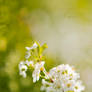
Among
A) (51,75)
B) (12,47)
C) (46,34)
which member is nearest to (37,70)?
(51,75)

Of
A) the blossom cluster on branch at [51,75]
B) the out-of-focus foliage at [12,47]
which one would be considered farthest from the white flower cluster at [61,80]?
the out-of-focus foliage at [12,47]

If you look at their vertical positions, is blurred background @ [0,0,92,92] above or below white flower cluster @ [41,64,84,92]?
above

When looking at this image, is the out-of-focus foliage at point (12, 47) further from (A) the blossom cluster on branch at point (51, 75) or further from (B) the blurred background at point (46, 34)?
(A) the blossom cluster on branch at point (51, 75)

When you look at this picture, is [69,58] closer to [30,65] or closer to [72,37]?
[72,37]

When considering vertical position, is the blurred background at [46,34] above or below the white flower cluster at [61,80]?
above

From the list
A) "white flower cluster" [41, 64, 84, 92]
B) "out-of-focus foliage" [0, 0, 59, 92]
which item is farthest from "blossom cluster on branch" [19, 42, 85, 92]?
"out-of-focus foliage" [0, 0, 59, 92]

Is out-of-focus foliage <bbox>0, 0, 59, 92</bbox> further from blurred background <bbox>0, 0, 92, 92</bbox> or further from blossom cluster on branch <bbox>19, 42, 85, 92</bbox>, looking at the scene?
blossom cluster on branch <bbox>19, 42, 85, 92</bbox>

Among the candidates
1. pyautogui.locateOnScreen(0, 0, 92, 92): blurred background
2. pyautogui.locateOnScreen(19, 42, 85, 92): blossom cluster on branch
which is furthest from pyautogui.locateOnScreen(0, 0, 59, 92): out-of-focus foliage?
pyautogui.locateOnScreen(19, 42, 85, 92): blossom cluster on branch

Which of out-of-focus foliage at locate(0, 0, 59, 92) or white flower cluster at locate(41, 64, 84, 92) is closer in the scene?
white flower cluster at locate(41, 64, 84, 92)

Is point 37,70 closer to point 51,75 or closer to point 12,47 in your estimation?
point 51,75
